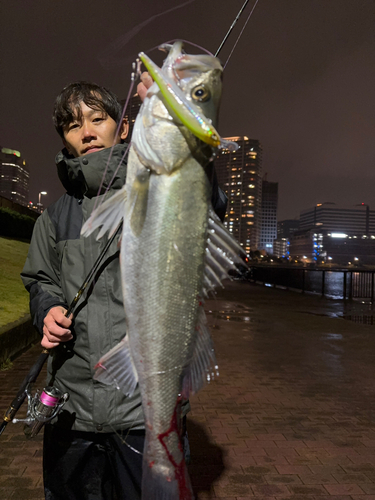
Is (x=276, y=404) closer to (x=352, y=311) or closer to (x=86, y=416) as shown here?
(x=86, y=416)

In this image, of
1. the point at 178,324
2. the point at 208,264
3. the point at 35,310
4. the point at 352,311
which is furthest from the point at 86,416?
the point at 352,311

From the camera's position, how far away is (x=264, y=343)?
9.41 m

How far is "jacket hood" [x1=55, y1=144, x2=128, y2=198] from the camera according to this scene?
215 centimetres

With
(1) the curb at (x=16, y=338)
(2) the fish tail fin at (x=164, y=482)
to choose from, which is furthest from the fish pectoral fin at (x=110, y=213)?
(1) the curb at (x=16, y=338)

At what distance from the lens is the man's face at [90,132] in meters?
2.43

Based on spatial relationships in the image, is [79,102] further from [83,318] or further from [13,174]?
[13,174]

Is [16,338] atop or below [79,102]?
below

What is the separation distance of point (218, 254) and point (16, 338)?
7241 millimetres

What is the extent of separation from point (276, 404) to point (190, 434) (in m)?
1.63

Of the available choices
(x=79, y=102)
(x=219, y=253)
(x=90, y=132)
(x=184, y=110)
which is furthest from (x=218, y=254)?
(x=79, y=102)

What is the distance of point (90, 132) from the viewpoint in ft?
7.98

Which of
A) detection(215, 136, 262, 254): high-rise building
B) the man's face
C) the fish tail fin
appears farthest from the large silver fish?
the man's face

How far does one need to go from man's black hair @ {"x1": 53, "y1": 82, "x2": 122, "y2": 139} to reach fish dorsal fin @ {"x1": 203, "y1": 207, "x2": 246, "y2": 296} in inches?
52.3

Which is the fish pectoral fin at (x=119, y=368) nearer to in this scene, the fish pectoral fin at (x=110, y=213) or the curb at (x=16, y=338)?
the fish pectoral fin at (x=110, y=213)
